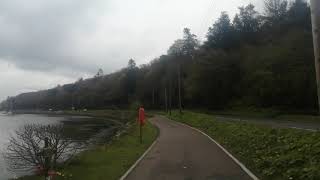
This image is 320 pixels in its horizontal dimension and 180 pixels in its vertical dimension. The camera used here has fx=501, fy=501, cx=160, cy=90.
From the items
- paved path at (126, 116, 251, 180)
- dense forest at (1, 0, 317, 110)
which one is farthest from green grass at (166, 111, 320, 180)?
dense forest at (1, 0, 317, 110)

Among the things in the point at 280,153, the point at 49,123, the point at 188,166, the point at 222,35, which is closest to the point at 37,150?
the point at 188,166

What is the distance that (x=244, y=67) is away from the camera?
278 feet

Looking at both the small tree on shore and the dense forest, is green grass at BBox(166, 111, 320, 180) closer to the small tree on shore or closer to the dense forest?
the small tree on shore

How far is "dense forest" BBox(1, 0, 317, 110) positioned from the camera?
66.0m

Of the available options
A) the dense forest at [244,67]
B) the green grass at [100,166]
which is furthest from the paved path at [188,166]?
the dense forest at [244,67]

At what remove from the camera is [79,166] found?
21688 mm

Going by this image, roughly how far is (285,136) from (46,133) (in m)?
9.94

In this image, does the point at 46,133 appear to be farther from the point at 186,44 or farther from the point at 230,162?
the point at 186,44

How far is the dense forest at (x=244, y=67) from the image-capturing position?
66000 mm

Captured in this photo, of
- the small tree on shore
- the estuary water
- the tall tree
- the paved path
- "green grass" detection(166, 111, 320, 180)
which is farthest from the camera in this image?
the tall tree

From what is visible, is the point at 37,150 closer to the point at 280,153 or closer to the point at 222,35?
the point at 280,153

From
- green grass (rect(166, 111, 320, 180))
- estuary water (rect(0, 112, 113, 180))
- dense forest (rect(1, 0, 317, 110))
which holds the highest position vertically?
dense forest (rect(1, 0, 317, 110))

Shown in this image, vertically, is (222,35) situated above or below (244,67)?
above

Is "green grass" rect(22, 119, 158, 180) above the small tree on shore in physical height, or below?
below
